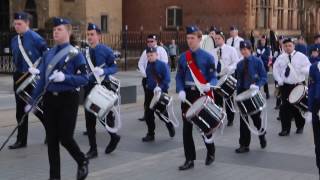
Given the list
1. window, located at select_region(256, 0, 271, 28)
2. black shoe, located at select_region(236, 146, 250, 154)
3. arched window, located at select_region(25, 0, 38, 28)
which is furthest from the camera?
window, located at select_region(256, 0, 271, 28)

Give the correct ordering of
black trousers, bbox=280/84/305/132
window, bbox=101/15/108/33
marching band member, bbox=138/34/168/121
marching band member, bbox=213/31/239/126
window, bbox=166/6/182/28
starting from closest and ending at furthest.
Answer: black trousers, bbox=280/84/305/132, marching band member, bbox=138/34/168/121, marching band member, bbox=213/31/239/126, window, bbox=101/15/108/33, window, bbox=166/6/182/28

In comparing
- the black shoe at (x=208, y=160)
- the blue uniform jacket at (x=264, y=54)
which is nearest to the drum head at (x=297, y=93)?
the black shoe at (x=208, y=160)

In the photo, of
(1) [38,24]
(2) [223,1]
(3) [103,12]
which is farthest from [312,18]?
(1) [38,24]

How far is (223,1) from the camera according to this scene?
3953 cm

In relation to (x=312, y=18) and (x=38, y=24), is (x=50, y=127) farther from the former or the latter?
(x=312, y=18)

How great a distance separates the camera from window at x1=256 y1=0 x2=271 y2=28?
39659mm

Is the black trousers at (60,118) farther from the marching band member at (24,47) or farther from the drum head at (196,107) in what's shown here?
the marching band member at (24,47)

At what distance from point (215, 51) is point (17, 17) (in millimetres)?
5055

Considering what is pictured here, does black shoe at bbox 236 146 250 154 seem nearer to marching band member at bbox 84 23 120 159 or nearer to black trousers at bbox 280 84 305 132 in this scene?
marching band member at bbox 84 23 120 159

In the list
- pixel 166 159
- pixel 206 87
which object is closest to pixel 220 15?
pixel 166 159

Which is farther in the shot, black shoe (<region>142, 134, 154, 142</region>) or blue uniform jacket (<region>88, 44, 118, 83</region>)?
black shoe (<region>142, 134, 154, 142</region>)

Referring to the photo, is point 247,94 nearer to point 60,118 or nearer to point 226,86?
point 226,86

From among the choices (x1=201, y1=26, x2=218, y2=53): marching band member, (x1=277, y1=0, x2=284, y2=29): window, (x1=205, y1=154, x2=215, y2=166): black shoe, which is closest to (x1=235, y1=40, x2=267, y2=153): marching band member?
(x1=205, y1=154, x2=215, y2=166): black shoe

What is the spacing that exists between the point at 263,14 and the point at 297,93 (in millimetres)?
28559
